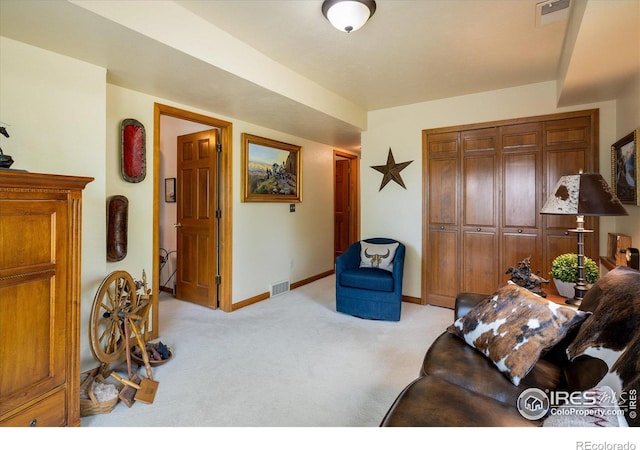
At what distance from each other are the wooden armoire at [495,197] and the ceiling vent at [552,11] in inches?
53.2

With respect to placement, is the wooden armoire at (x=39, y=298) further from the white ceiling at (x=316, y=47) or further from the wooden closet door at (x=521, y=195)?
the wooden closet door at (x=521, y=195)

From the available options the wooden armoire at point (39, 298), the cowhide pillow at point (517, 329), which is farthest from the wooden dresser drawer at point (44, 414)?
the cowhide pillow at point (517, 329)

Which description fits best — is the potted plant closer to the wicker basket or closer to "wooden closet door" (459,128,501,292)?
"wooden closet door" (459,128,501,292)

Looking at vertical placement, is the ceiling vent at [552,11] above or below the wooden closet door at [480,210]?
above

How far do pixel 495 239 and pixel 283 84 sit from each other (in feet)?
8.88

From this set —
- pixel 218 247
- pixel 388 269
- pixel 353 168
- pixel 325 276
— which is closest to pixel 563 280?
pixel 388 269

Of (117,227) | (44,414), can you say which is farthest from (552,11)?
(44,414)

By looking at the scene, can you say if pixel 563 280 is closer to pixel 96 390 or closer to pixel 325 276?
pixel 96 390

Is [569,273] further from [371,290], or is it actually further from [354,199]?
[354,199]

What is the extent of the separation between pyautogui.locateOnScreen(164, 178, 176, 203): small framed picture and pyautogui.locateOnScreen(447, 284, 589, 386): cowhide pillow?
150 inches

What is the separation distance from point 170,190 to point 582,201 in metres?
4.23

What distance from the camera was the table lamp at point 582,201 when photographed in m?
1.71

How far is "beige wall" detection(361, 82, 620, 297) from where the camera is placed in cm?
329

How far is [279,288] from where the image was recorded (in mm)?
4309
